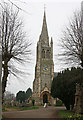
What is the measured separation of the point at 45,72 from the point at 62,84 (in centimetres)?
2535

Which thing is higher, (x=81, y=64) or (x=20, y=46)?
(x=20, y=46)

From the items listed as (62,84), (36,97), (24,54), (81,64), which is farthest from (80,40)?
(36,97)

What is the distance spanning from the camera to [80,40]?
14.0 m

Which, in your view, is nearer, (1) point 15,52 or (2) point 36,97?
(1) point 15,52

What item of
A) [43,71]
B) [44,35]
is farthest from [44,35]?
[43,71]

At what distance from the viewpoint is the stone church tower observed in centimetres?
4755

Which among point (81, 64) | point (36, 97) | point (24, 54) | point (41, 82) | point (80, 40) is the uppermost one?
point (80, 40)

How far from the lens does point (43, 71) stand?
51531 mm

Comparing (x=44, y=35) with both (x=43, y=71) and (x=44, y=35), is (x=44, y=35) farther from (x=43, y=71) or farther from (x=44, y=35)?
(x=43, y=71)

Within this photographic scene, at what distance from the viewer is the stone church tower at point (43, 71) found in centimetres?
4755

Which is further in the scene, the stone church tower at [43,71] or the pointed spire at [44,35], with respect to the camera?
the pointed spire at [44,35]

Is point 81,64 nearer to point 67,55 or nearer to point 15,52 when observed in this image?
point 67,55

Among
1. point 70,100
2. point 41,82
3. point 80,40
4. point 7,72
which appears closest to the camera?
point 7,72

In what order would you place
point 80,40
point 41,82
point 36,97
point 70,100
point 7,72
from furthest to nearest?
point 41,82
point 36,97
point 70,100
point 80,40
point 7,72
